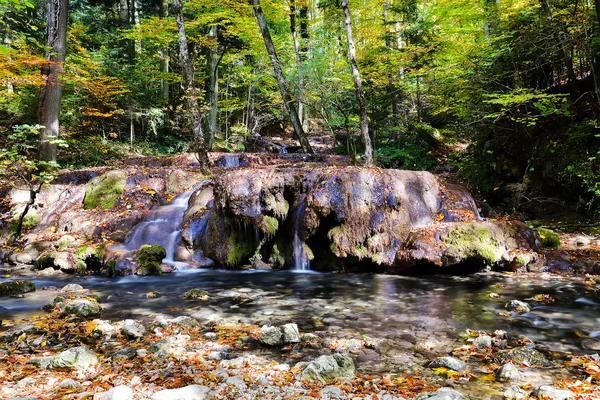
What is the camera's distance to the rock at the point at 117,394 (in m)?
2.49

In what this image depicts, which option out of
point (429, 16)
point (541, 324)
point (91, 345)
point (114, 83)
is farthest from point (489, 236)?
point (114, 83)

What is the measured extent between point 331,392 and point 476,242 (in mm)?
5382

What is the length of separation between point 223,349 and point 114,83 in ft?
48.4

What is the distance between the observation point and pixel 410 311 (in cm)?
494

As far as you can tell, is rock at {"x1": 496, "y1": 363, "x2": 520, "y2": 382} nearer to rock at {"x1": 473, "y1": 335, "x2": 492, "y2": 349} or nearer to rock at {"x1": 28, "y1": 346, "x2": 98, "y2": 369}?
rock at {"x1": 473, "y1": 335, "x2": 492, "y2": 349}

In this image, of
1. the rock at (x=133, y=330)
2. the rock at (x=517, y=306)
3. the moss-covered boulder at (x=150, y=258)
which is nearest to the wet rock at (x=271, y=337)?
the rock at (x=133, y=330)

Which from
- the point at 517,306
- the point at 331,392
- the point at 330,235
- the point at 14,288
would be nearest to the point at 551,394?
the point at 331,392

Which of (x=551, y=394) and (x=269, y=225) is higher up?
(x=269, y=225)

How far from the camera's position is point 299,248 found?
821cm

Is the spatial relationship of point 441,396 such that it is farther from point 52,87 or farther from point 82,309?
point 52,87

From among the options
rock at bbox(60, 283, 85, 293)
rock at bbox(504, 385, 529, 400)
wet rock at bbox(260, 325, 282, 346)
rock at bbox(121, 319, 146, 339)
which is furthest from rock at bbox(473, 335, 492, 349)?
rock at bbox(60, 283, 85, 293)

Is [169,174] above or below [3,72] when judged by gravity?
below

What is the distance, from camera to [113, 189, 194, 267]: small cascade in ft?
29.5

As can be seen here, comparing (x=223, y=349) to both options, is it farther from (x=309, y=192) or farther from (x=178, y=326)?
(x=309, y=192)
